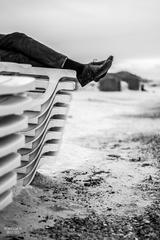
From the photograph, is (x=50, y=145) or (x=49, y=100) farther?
(x=50, y=145)

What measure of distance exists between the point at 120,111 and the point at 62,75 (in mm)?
7227

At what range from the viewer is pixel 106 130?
7227 millimetres

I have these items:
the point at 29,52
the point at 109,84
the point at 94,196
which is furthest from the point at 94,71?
the point at 109,84

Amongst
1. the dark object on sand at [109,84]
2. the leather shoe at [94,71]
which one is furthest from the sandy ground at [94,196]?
the dark object on sand at [109,84]

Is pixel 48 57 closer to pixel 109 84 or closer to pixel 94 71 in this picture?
pixel 94 71

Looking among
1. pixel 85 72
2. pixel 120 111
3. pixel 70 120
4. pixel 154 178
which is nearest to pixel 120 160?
pixel 154 178

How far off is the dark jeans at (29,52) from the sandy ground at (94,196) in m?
0.91

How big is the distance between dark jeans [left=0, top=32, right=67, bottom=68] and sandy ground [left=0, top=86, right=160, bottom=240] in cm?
91

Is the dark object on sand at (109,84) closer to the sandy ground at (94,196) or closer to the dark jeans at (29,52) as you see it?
the sandy ground at (94,196)

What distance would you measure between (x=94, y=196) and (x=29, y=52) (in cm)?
120

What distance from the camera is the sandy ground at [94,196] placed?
268cm

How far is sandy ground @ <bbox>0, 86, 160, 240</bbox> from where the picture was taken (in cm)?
268

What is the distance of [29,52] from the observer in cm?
325

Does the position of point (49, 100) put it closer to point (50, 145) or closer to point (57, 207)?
point (50, 145)
